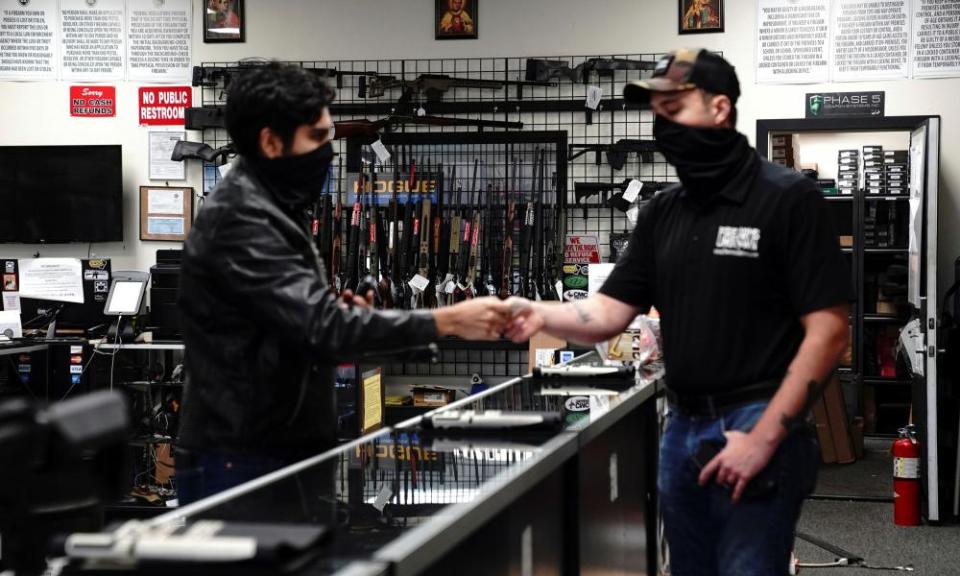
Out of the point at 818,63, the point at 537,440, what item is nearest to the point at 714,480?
the point at 537,440

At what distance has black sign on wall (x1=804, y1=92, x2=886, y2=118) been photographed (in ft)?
21.4

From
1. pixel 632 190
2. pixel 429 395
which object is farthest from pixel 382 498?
pixel 632 190

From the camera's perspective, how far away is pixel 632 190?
6461 millimetres

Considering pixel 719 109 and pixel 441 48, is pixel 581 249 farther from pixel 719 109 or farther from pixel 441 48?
pixel 719 109

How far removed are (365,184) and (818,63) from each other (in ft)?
9.56

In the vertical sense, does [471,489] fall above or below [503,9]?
below

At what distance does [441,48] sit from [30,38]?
2.78m

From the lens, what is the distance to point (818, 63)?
6590 millimetres

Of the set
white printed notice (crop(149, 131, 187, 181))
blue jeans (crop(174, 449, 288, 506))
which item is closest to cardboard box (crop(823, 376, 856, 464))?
white printed notice (crop(149, 131, 187, 181))

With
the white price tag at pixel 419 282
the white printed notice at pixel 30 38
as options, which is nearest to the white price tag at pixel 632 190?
the white price tag at pixel 419 282

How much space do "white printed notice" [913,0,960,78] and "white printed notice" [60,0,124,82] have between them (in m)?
5.09

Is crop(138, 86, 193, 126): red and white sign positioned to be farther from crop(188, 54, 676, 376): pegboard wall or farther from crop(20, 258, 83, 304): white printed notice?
crop(20, 258, 83, 304): white printed notice

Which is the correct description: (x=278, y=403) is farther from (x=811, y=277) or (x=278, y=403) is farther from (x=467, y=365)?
(x=467, y=365)

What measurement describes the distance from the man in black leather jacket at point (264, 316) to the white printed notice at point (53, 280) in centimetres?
512
